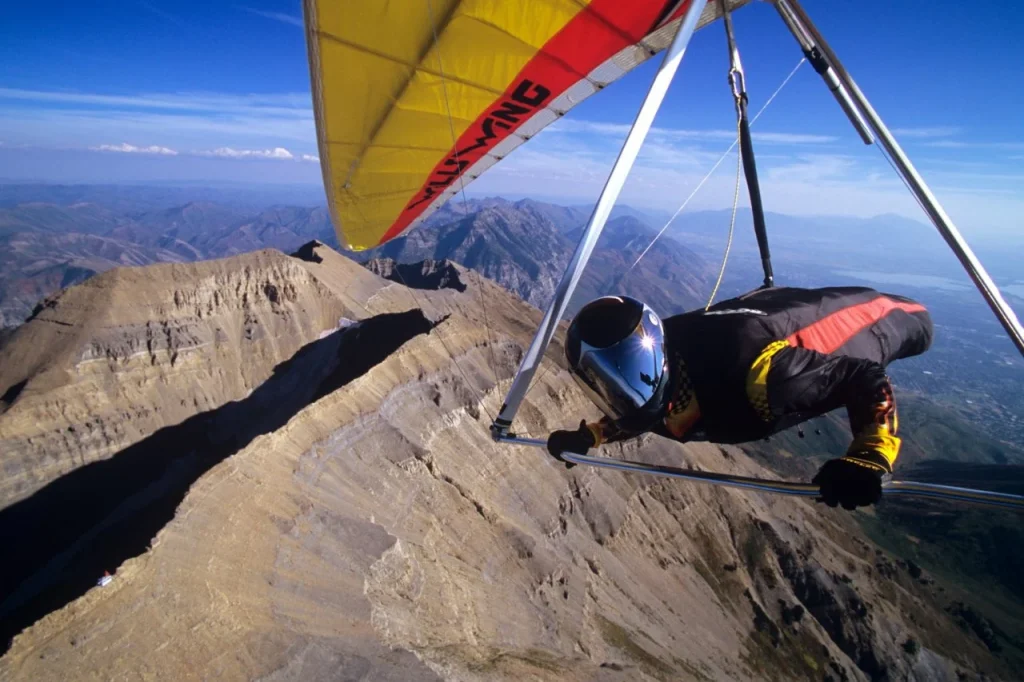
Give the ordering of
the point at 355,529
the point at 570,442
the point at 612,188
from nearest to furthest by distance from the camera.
→ the point at 612,188
the point at 570,442
the point at 355,529

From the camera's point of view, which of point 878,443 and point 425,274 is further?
point 425,274

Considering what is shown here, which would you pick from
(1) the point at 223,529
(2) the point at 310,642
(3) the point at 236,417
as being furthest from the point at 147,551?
(3) the point at 236,417

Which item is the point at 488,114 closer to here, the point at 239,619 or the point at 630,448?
the point at 239,619

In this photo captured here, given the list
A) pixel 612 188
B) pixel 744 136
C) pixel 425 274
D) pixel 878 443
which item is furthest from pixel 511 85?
pixel 425 274

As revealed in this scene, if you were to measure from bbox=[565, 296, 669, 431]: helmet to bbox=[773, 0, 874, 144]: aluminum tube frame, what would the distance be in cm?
200

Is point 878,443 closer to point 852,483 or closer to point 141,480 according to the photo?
point 852,483

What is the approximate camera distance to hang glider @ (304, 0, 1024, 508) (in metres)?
3.15

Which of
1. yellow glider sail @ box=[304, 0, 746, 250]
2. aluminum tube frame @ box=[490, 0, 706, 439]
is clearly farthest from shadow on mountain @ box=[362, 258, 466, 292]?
aluminum tube frame @ box=[490, 0, 706, 439]

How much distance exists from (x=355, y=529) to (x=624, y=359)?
1536cm

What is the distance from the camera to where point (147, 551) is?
1223cm

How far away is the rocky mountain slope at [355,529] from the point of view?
12.2 metres

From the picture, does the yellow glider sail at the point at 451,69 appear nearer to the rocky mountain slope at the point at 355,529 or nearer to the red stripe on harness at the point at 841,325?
the red stripe on harness at the point at 841,325

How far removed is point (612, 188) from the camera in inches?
121

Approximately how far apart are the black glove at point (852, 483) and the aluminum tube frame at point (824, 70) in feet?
8.04
